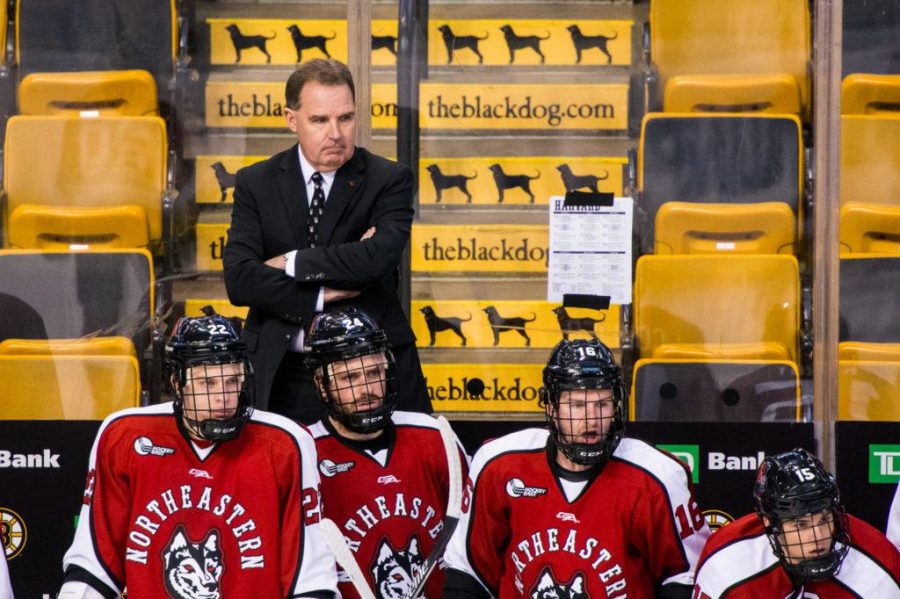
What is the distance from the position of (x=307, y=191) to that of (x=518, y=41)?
112cm

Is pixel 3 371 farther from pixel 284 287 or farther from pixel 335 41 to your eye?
pixel 335 41

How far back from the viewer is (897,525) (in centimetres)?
291

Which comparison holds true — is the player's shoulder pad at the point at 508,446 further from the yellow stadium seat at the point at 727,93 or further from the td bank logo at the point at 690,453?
the yellow stadium seat at the point at 727,93

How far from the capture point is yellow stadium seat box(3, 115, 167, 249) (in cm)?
408

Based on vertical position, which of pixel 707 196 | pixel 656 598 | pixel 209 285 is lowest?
pixel 656 598

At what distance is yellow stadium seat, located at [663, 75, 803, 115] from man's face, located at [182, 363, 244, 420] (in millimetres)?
1955

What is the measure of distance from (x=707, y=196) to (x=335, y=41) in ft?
3.88

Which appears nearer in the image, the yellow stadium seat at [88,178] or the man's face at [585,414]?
the man's face at [585,414]

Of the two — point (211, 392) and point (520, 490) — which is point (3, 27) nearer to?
point (211, 392)

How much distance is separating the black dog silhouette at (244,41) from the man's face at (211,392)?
5.13 ft

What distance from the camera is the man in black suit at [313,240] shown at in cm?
326

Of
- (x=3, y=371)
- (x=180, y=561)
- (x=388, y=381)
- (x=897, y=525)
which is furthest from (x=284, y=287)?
(x=897, y=525)

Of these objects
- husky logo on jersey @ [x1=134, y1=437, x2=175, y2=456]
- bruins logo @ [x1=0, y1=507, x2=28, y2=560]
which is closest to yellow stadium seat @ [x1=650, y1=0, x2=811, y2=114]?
husky logo on jersey @ [x1=134, y1=437, x2=175, y2=456]

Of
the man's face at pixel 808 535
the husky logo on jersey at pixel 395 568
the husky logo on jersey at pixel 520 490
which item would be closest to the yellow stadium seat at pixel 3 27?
the husky logo on jersey at pixel 395 568
